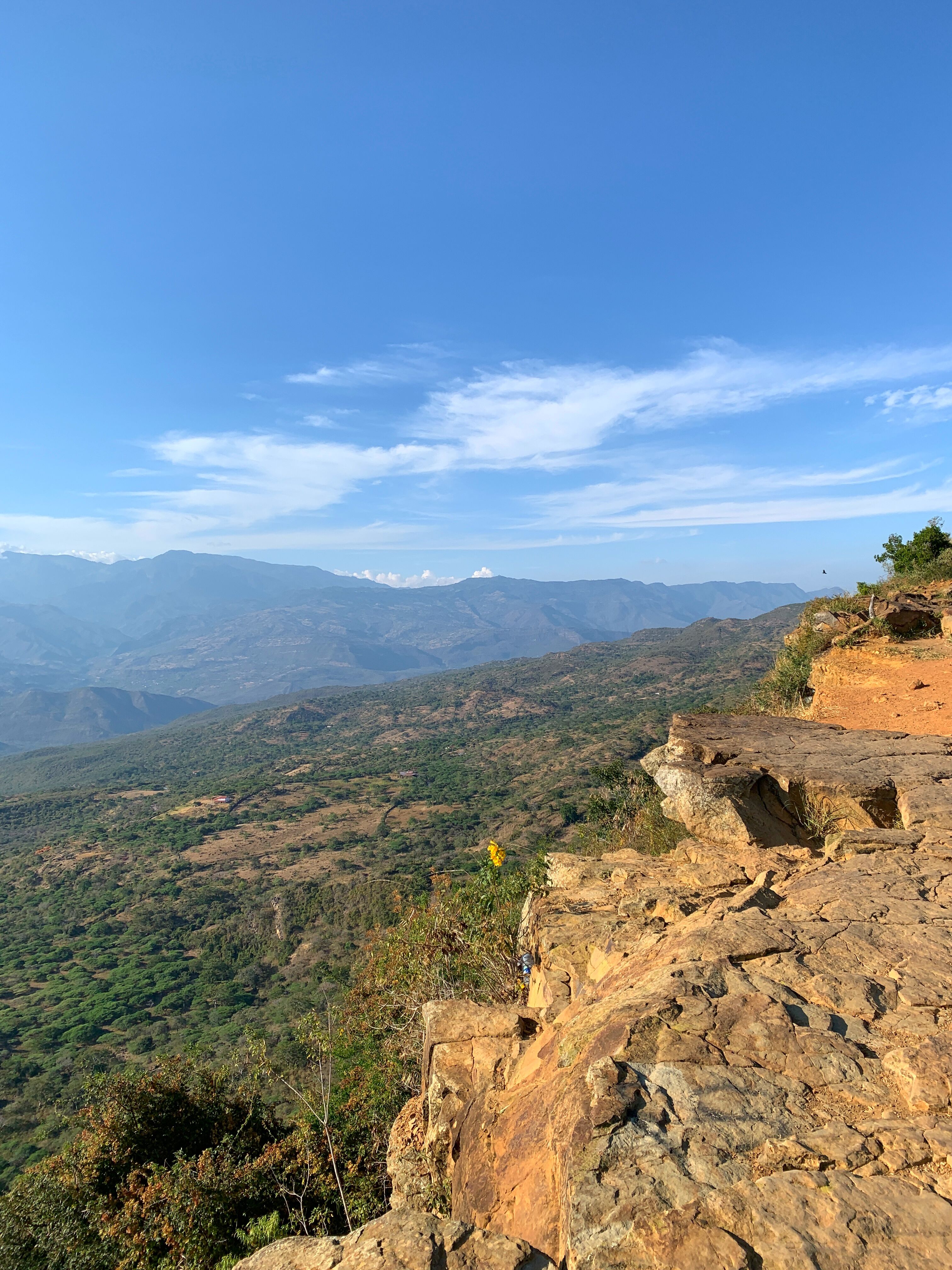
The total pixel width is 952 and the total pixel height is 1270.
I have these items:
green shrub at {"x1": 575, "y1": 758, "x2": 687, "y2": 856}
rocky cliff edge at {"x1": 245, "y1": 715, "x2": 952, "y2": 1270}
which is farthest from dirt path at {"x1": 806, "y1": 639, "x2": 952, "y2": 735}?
rocky cliff edge at {"x1": 245, "y1": 715, "x2": 952, "y2": 1270}

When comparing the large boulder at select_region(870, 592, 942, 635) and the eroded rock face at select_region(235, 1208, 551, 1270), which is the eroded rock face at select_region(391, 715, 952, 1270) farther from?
the large boulder at select_region(870, 592, 942, 635)

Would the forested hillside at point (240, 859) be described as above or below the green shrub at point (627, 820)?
→ below

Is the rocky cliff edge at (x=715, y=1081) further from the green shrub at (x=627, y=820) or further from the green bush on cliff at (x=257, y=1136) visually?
the green shrub at (x=627, y=820)

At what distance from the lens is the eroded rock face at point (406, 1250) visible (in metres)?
3.77

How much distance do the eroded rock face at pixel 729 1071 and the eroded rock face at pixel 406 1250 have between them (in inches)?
10.0

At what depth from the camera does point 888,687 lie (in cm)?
1652

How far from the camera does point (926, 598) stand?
2084cm

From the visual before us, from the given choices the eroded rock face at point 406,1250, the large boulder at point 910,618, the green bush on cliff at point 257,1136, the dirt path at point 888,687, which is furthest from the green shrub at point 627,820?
the large boulder at point 910,618

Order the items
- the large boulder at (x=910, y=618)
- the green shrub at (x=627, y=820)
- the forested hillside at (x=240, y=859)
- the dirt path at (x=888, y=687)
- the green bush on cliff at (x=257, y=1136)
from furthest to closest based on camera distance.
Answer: the forested hillside at (x=240, y=859), the large boulder at (x=910, y=618), the dirt path at (x=888, y=687), the green shrub at (x=627, y=820), the green bush on cliff at (x=257, y=1136)

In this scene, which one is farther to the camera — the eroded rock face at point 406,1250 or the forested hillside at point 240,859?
the forested hillside at point 240,859

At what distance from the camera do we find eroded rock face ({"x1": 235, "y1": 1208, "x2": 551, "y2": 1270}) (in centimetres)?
377

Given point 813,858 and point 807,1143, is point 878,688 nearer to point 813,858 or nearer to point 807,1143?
point 813,858

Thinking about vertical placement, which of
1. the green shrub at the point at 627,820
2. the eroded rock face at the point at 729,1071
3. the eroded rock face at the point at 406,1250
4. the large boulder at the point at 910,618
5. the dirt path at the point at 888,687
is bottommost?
the green shrub at the point at 627,820

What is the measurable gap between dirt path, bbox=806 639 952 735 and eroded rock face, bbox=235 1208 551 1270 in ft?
43.1
